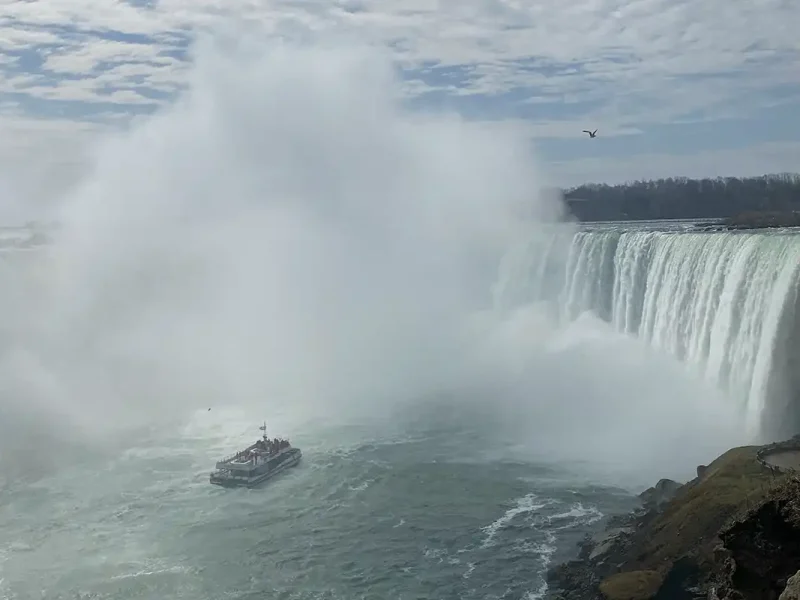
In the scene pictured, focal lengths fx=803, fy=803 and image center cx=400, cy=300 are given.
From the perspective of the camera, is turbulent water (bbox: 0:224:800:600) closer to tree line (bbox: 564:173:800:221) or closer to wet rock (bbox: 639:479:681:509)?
wet rock (bbox: 639:479:681:509)

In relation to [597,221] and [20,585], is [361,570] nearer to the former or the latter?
[20,585]

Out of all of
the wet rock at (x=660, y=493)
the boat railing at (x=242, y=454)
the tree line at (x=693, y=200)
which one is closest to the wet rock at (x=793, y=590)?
the wet rock at (x=660, y=493)

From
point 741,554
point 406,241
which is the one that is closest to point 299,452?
point 741,554

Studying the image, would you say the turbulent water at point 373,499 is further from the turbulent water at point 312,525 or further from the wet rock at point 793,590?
the wet rock at point 793,590

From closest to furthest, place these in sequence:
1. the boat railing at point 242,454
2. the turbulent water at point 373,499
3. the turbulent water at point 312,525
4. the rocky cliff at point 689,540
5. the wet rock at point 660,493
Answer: the rocky cliff at point 689,540, the turbulent water at point 312,525, the turbulent water at point 373,499, the wet rock at point 660,493, the boat railing at point 242,454

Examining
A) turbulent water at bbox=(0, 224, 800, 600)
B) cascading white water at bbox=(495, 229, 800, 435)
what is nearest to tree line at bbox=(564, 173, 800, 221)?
cascading white water at bbox=(495, 229, 800, 435)

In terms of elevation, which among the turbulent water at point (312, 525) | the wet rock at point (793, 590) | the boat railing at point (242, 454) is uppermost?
the wet rock at point (793, 590)
